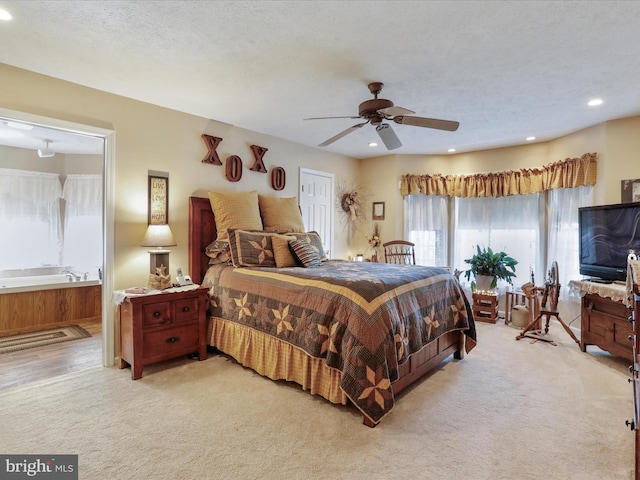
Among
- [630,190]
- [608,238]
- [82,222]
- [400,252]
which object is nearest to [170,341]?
[82,222]

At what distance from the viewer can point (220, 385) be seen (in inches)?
103

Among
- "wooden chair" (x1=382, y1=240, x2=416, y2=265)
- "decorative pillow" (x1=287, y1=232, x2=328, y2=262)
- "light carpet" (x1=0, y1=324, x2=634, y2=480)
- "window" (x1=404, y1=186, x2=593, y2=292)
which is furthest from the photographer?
"wooden chair" (x1=382, y1=240, x2=416, y2=265)

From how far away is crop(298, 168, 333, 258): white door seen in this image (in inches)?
194

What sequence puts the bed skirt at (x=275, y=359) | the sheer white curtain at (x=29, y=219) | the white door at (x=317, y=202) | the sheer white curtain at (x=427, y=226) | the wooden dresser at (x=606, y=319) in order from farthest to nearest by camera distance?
the sheer white curtain at (x=427, y=226)
the white door at (x=317, y=202)
the sheer white curtain at (x=29, y=219)
the wooden dresser at (x=606, y=319)
the bed skirt at (x=275, y=359)

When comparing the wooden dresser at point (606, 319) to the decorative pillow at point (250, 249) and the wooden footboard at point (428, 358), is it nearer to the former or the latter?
the wooden footboard at point (428, 358)

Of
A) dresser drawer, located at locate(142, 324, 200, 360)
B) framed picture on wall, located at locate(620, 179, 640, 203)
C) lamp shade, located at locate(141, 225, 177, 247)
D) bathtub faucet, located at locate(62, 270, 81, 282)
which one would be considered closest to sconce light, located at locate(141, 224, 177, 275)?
lamp shade, located at locate(141, 225, 177, 247)

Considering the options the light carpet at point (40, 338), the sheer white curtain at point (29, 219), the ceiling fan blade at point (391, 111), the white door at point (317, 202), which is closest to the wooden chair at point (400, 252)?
the white door at point (317, 202)

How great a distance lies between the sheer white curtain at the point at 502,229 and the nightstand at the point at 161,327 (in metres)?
4.18

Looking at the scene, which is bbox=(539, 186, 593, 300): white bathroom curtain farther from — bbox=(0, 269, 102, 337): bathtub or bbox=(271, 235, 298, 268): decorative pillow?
bbox=(0, 269, 102, 337): bathtub

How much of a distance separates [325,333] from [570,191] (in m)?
4.05

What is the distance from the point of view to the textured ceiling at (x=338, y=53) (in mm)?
1893

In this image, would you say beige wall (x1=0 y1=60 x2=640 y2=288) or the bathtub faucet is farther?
the bathtub faucet

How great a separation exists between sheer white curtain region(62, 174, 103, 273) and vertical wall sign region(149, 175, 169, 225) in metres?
2.61

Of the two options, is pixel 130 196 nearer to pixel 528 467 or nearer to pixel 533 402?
pixel 528 467
